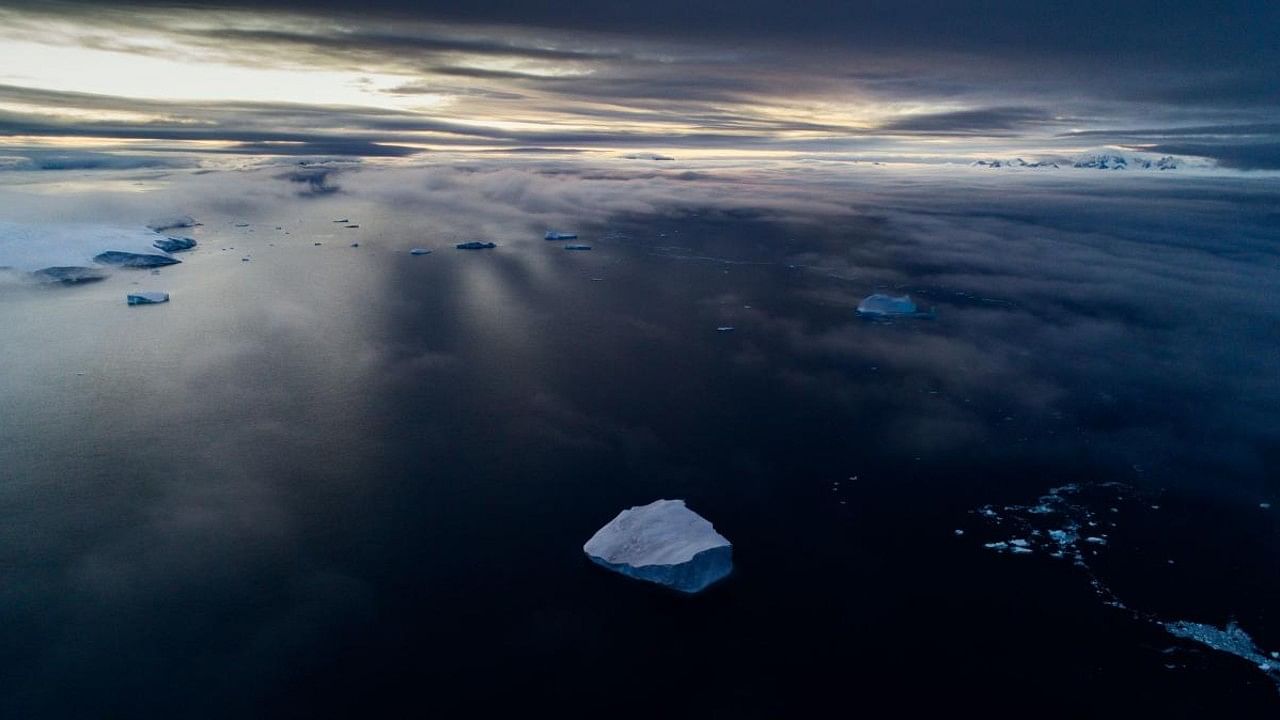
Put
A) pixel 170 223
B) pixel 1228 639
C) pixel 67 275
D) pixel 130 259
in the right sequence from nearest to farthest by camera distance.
Answer: pixel 1228 639, pixel 67 275, pixel 130 259, pixel 170 223

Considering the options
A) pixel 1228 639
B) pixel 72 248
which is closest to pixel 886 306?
pixel 1228 639

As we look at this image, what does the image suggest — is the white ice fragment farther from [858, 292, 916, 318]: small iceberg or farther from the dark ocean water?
[858, 292, 916, 318]: small iceberg

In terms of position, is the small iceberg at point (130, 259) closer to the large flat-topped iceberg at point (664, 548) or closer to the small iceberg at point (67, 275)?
the small iceberg at point (67, 275)

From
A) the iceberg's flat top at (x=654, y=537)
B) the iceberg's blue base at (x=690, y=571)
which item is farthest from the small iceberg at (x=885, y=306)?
the iceberg's blue base at (x=690, y=571)

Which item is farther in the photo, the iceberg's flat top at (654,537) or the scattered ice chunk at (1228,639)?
the iceberg's flat top at (654,537)

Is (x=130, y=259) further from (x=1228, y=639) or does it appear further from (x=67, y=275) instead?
(x=1228, y=639)

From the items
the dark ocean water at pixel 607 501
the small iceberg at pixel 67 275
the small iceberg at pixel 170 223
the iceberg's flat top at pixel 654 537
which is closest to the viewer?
the dark ocean water at pixel 607 501

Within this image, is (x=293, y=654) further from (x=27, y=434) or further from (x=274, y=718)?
(x=27, y=434)
